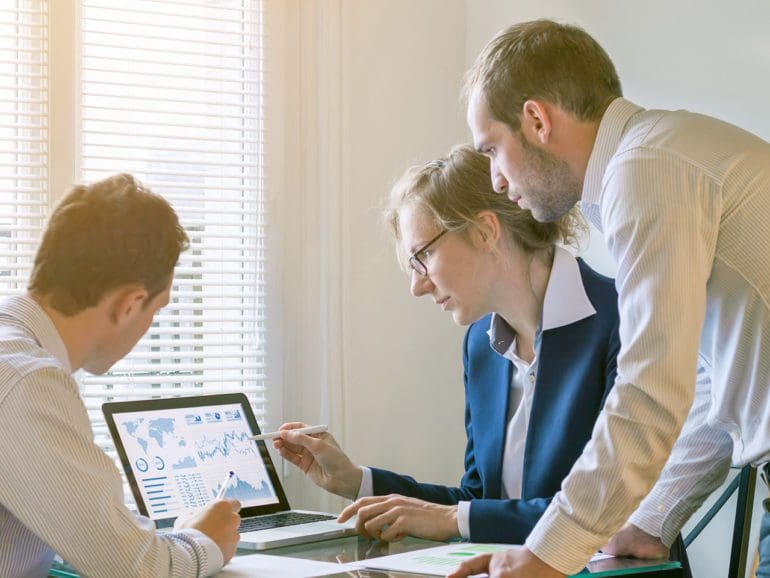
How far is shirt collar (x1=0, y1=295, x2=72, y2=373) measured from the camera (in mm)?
1542

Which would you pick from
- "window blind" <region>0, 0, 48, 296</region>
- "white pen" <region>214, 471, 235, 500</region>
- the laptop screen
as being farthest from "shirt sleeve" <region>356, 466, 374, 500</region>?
"window blind" <region>0, 0, 48, 296</region>

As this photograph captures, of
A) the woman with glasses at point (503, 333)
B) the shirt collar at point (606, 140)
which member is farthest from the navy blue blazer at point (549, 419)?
the shirt collar at point (606, 140)

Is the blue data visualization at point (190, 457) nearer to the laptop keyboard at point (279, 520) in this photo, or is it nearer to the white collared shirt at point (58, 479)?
the laptop keyboard at point (279, 520)

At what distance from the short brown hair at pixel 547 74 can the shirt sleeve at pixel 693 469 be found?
22.5 inches

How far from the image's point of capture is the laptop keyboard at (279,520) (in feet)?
6.91

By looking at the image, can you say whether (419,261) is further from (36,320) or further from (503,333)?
(36,320)

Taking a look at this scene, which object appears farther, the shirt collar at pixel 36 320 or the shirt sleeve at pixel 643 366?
the shirt collar at pixel 36 320

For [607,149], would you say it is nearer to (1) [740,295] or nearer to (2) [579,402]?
(1) [740,295]

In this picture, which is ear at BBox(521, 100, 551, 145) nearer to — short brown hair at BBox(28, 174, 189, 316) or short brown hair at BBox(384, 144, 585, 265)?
short brown hair at BBox(384, 144, 585, 265)

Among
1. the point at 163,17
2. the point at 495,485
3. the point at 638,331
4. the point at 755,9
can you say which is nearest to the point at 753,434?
the point at 638,331

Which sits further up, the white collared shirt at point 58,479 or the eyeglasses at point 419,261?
the eyeglasses at point 419,261

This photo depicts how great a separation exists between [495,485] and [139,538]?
981 mm

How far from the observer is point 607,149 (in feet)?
5.65

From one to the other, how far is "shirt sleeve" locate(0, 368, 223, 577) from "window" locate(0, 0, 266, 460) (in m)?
1.50
